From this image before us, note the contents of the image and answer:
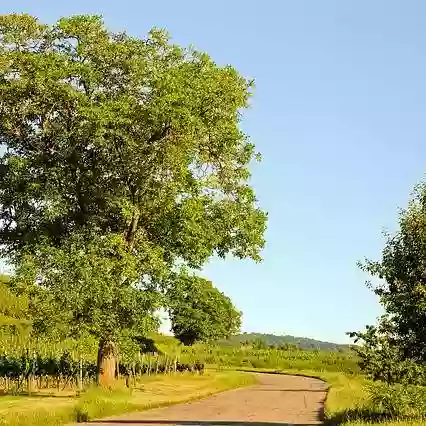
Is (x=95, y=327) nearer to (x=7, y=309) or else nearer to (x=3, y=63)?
(x=3, y=63)

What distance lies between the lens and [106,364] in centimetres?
4356

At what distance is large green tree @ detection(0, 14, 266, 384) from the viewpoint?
3900 centimetres

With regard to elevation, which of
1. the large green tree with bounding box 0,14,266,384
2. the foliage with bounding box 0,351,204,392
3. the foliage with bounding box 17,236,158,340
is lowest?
the foliage with bounding box 0,351,204,392

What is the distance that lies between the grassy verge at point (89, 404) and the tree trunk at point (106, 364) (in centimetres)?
113

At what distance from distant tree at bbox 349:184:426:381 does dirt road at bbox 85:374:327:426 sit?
244 inches

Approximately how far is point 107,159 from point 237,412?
639 inches

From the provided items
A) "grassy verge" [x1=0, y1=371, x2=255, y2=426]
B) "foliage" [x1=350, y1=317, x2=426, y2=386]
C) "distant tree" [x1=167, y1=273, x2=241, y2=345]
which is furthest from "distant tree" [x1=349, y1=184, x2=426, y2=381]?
"distant tree" [x1=167, y1=273, x2=241, y2=345]

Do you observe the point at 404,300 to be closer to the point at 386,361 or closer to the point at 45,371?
the point at 386,361

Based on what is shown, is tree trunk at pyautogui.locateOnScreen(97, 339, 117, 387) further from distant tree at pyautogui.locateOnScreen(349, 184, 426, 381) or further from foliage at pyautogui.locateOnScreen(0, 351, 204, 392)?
distant tree at pyautogui.locateOnScreen(349, 184, 426, 381)

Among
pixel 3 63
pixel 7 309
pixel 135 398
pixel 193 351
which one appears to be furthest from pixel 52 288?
pixel 193 351

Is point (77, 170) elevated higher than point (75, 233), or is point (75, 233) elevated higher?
point (77, 170)

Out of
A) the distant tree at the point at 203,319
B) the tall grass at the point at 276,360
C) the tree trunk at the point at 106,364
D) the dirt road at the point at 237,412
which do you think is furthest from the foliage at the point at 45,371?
the distant tree at the point at 203,319

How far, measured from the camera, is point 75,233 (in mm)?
41125

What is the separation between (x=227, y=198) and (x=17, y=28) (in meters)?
16.2
